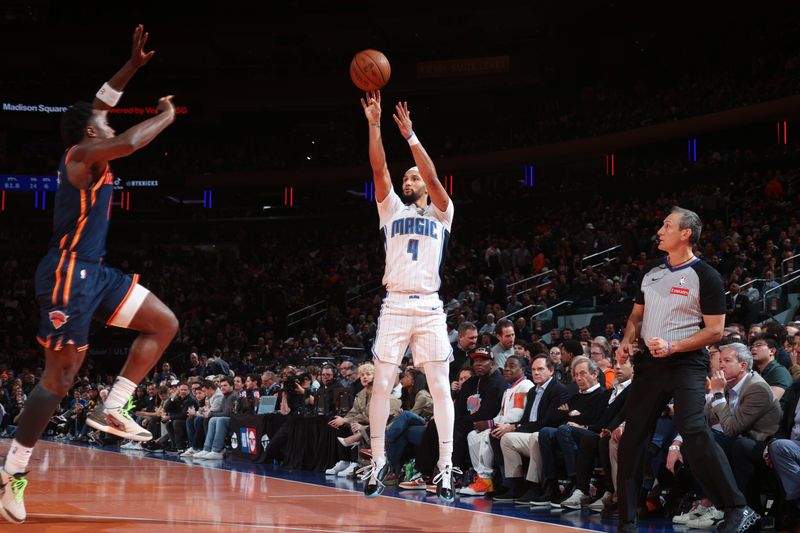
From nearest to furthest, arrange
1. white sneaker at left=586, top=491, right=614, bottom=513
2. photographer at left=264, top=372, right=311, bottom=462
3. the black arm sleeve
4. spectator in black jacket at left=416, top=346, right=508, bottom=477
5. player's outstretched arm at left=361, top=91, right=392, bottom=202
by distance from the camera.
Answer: the black arm sleeve → player's outstretched arm at left=361, top=91, right=392, bottom=202 → white sneaker at left=586, top=491, right=614, bottom=513 → spectator in black jacket at left=416, top=346, right=508, bottom=477 → photographer at left=264, top=372, right=311, bottom=462

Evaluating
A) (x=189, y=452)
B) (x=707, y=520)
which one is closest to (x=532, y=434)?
(x=707, y=520)

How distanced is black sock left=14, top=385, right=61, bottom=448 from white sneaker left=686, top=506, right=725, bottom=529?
4445mm

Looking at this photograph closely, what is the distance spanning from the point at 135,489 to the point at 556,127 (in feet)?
79.0

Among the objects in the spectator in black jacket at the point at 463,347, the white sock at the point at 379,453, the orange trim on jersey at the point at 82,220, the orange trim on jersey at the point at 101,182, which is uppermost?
the orange trim on jersey at the point at 101,182

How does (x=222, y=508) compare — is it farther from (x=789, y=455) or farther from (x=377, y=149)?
(x=789, y=455)

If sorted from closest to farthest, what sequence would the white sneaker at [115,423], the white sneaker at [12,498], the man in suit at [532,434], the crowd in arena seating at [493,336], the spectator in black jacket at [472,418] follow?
the white sneaker at [12,498] < the white sneaker at [115,423] < the crowd in arena seating at [493,336] < the man in suit at [532,434] < the spectator in black jacket at [472,418]

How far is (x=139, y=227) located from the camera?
119 ft

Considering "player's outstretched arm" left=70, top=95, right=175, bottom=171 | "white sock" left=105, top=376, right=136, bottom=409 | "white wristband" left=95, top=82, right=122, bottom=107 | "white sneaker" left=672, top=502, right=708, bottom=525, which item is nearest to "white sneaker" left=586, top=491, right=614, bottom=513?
"white sneaker" left=672, top=502, right=708, bottom=525

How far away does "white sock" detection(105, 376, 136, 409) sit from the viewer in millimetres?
5418

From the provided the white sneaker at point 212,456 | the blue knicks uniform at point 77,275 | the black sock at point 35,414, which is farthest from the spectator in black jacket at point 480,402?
the white sneaker at point 212,456

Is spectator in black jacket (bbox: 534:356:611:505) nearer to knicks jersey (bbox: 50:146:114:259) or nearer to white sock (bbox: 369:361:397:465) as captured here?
white sock (bbox: 369:361:397:465)

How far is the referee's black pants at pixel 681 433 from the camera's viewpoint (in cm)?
514

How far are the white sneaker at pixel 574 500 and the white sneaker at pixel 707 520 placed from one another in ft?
3.40

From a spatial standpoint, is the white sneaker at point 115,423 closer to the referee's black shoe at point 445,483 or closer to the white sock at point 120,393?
the white sock at point 120,393
